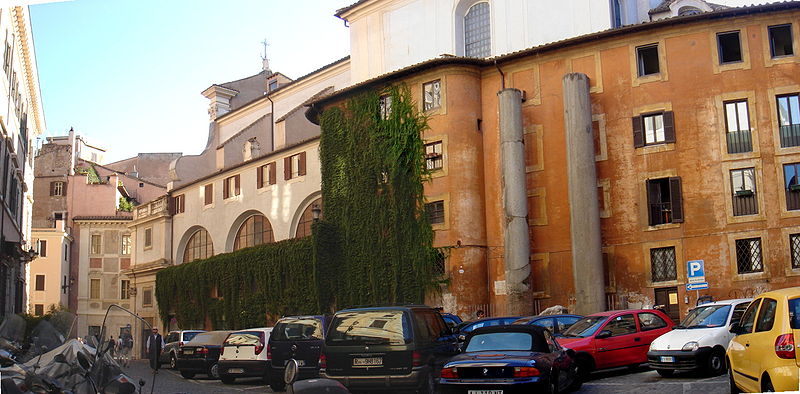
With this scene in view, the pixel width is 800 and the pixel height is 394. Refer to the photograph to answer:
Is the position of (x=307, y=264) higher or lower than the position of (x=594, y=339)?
higher

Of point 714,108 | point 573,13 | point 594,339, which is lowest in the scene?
point 594,339

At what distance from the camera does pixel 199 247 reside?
170ft

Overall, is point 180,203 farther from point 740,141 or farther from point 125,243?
point 740,141

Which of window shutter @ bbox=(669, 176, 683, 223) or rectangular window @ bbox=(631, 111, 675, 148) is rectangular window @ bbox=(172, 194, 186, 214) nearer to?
rectangular window @ bbox=(631, 111, 675, 148)

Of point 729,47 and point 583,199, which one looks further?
point 729,47

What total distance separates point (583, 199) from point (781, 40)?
31.2ft

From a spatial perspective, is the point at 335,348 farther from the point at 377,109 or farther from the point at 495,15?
the point at 495,15

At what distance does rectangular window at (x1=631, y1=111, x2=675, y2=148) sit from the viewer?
3122 cm

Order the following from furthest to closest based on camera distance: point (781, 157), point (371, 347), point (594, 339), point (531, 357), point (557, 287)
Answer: point (557, 287) < point (781, 157) < point (594, 339) < point (371, 347) < point (531, 357)

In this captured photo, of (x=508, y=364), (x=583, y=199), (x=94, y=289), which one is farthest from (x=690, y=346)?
(x=94, y=289)

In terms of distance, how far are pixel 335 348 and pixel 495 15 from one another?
1077 inches

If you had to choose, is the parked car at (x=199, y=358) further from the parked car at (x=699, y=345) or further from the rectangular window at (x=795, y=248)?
the rectangular window at (x=795, y=248)

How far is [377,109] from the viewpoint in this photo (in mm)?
36906

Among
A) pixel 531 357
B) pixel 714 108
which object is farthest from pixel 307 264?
pixel 531 357
